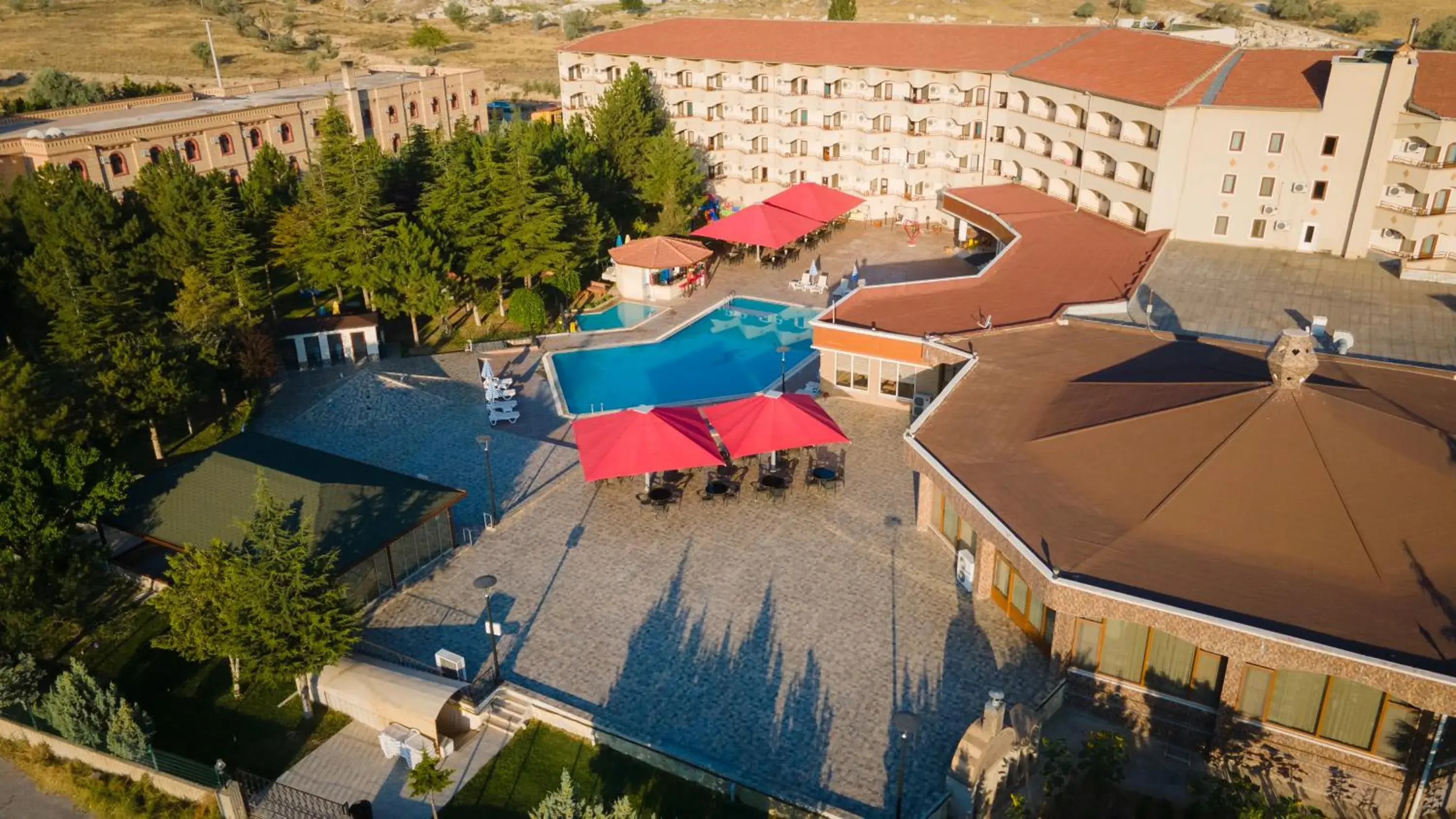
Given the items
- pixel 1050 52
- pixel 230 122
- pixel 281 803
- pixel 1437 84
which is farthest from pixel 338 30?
pixel 281 803

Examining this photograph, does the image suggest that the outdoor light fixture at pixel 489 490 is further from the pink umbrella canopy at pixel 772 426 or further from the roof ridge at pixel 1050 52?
the roof ridge at pixel 1050 52

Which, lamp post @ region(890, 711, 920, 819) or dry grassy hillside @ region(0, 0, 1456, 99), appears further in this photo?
dry grassy hillside @ region(0, 0, 1456, 99)

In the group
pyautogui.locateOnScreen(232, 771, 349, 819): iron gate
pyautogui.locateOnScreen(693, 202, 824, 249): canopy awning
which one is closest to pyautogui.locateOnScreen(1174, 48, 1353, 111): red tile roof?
pyautogui.locateOnScreen(693, 202, 824, 249): canopy awning

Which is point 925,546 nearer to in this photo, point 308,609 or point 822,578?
point 822,578

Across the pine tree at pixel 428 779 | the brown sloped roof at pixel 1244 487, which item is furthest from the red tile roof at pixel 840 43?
the pine tree at pixel 428 779

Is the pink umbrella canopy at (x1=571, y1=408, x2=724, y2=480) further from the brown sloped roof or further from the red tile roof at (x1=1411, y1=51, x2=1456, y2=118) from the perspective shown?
the red tile roof at (x1=1411, y1=51, x2=1456, y2=118)

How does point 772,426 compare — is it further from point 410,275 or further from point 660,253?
point 660,253
